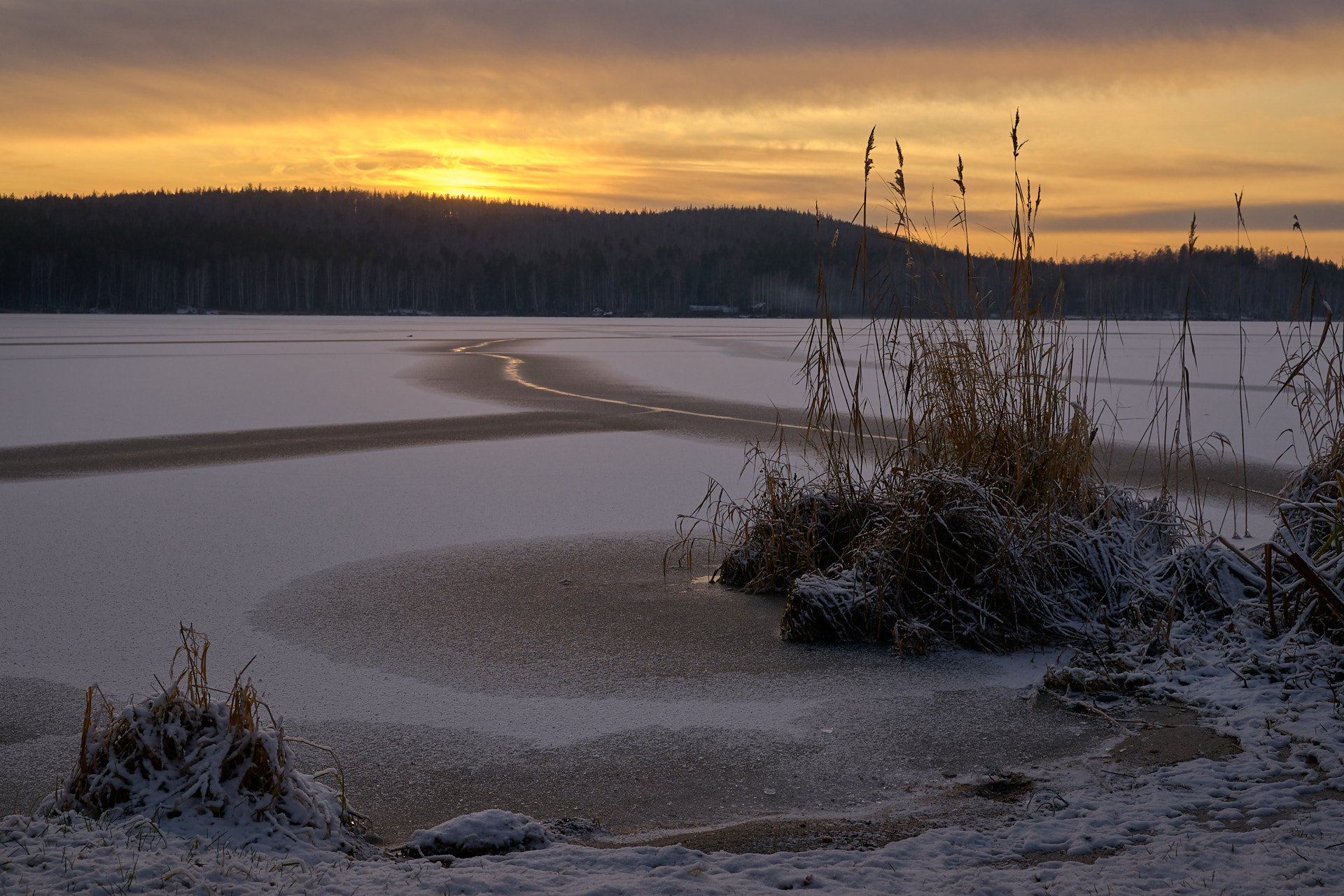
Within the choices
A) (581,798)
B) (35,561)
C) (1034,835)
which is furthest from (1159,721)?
(35,561)

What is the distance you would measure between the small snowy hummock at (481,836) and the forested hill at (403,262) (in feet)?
272

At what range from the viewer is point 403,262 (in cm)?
10825

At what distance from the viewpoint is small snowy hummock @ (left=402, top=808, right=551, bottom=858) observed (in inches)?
97.9

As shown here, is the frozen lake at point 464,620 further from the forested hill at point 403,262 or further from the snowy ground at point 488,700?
the forested hill at point 403,262

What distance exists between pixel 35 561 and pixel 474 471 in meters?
3.48

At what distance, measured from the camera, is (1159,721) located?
3.45m

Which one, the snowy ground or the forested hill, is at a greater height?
the forested hill

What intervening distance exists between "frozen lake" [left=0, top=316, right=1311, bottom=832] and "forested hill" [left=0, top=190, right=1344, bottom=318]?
77120mm

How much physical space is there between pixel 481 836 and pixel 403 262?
111 m

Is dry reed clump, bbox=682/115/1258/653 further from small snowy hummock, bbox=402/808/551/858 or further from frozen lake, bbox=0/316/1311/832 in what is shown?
small snowy hummock, bbox=402/808/551/858

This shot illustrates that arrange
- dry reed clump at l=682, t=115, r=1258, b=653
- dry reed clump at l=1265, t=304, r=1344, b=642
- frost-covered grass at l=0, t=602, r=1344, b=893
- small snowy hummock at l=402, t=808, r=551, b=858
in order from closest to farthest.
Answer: frost-covered grass at l=0, t=602, r=1344, b=893 → small snowy hummock at l=402, t=808, r=551, b=858 → dry reed clump at l=1265, t=304, r=1344, b=642 → dry reed clump at l=682, t=115, r=1258, b=653

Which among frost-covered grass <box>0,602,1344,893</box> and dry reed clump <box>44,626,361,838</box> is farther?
dry reed clump <box>44,626,361,838</box>

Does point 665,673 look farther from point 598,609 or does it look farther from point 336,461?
point 336,461

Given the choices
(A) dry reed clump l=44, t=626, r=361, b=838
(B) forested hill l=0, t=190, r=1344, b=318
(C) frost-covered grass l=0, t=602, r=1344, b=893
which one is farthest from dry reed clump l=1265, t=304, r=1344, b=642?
(B) forested hill l=0, t=190, r=1344, b=318
